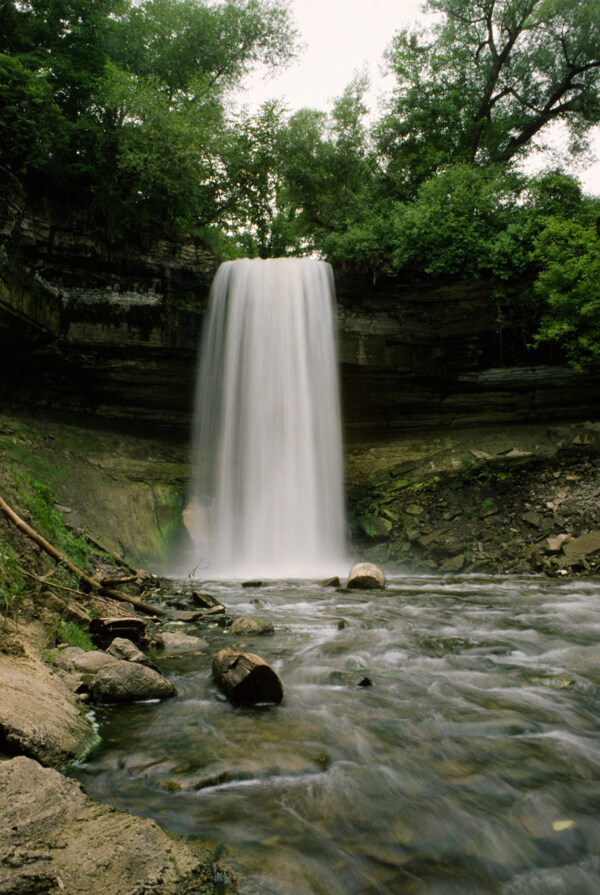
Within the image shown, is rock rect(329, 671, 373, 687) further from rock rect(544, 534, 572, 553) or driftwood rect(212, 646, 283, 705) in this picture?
rock rect(544, 534, 572, 553)

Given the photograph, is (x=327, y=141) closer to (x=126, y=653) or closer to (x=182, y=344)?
(x=182, y=344)

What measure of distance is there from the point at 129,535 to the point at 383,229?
12.1 m

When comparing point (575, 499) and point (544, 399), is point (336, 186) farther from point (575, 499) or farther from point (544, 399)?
point (575, 499)

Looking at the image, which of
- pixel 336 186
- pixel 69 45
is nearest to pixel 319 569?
pixel 336 186

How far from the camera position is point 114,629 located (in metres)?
4.45

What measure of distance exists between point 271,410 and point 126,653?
40.2ft

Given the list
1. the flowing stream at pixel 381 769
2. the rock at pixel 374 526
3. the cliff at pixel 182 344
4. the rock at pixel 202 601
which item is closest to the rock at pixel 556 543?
the rock at pixel 374 526

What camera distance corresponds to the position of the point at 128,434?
16.4m

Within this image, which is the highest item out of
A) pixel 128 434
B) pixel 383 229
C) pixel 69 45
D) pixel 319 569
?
pixel 69 45

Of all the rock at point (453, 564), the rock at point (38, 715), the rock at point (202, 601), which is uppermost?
the rock at point (38, 715)

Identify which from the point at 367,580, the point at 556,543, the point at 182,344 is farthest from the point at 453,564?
the point at 182,344

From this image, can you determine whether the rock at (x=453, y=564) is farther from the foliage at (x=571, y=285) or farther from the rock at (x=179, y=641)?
the rock at (x=179, y=641)

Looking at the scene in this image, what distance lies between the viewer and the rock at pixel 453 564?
12.5 m

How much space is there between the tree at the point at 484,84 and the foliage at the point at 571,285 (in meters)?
6.37
